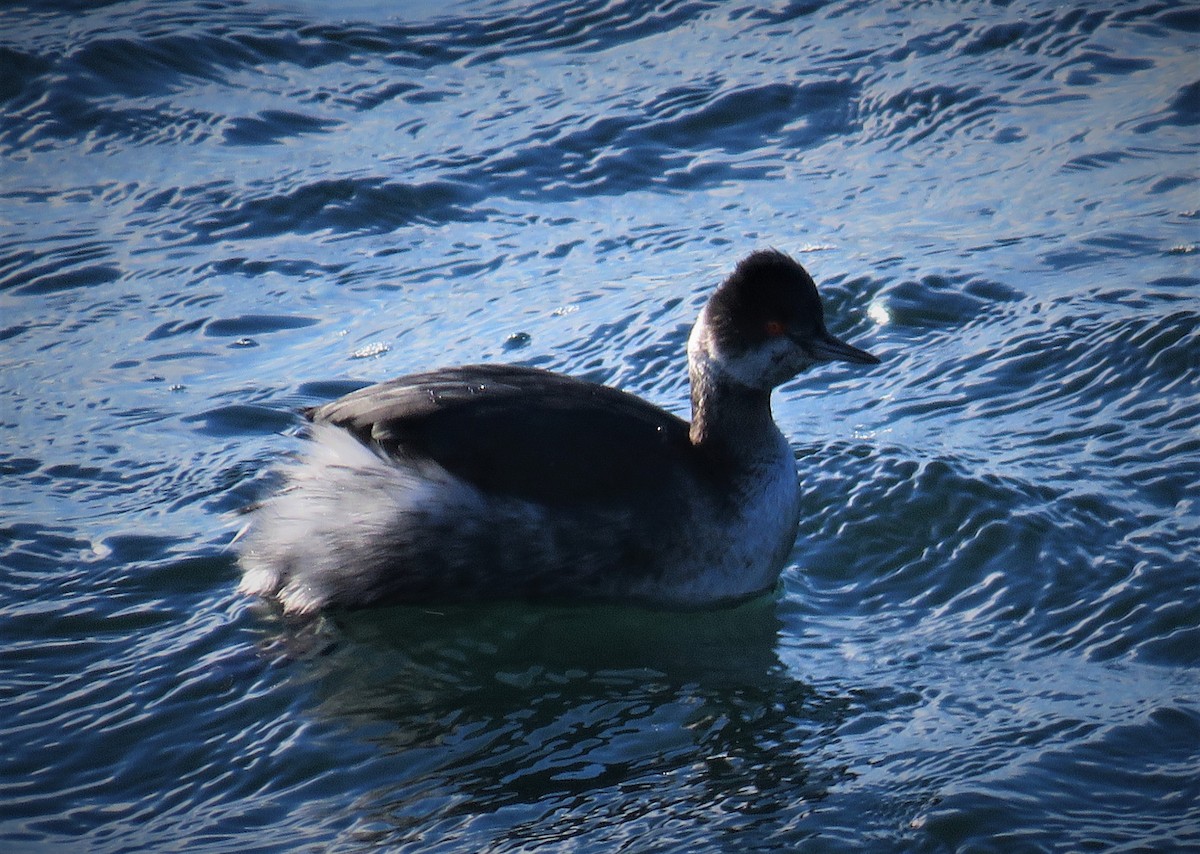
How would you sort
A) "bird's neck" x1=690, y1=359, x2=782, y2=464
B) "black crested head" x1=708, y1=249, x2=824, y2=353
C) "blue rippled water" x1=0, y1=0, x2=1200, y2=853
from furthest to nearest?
"bird's neck" x1=690, y1=359, x2=782, y2=464 → "black crested head" x1=708, y1=249, x2=824, y2=353 → "blue rippled water" x1=0, y1=0, x2=1200, y2=853

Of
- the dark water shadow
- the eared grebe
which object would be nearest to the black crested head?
the eared grebe

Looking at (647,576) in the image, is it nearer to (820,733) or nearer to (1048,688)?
(820,733)

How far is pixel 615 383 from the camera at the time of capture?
6.98m

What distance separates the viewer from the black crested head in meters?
5.62

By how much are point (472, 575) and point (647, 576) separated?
64cm

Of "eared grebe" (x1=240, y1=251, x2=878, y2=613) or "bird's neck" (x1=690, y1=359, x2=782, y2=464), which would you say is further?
"bird's neck" (x1=690, y1=359, x2=782, y2=464)

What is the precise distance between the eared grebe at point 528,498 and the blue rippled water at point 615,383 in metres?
0.18

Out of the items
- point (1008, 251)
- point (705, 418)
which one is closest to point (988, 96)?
point (1008, 251)

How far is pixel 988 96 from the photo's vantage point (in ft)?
29.9

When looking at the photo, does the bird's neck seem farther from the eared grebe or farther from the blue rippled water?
the blue rippled water

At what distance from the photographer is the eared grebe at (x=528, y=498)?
527 cm

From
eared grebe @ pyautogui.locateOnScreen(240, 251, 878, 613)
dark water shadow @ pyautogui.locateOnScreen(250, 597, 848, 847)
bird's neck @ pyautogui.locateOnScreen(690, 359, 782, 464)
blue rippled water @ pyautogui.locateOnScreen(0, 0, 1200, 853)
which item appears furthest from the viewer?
bird's neck @ pyautogui.locateOnScreen(690, 359, 782, 464)

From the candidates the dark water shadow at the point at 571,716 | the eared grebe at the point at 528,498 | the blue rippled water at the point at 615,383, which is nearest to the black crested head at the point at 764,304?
the eared grebe at the point at 528,498

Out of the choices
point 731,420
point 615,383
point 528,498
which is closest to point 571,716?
point 528,498
